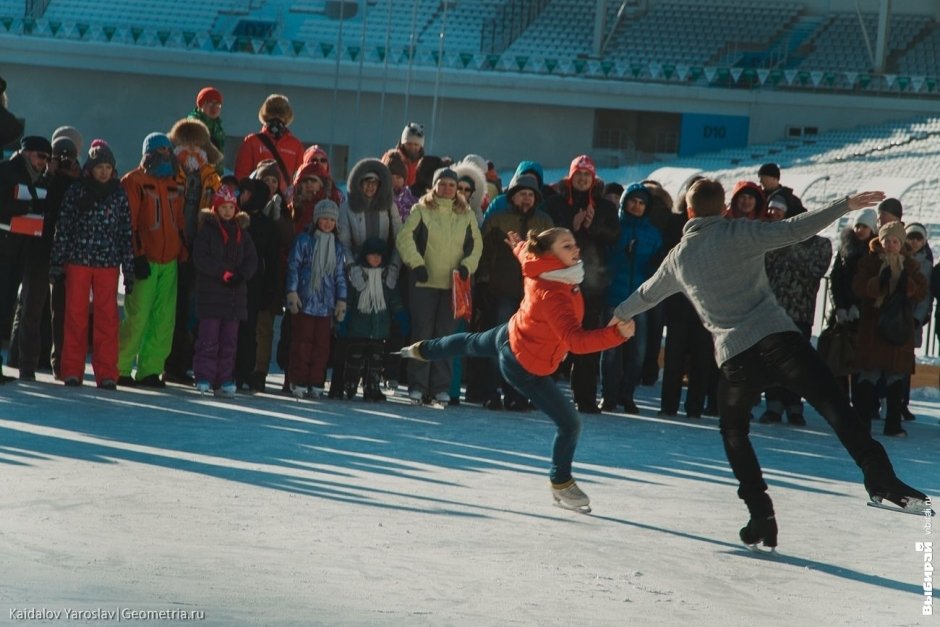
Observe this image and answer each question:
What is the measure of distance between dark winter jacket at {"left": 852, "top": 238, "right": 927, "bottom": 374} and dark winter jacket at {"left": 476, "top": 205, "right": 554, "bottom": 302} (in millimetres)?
2279

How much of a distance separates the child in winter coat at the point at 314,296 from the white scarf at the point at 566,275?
3.85 m

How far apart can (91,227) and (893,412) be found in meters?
5.64

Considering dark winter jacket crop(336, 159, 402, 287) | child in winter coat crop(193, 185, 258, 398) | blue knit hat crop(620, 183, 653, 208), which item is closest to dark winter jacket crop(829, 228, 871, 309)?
blue knit hat crop(620, 183, 653, 208)

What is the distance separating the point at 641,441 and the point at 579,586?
13.7 ft

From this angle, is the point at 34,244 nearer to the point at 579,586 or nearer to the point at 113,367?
the point at 113,367

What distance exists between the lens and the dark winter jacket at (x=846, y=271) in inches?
444

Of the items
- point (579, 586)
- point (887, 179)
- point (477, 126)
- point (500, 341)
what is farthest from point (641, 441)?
point (477, 126)

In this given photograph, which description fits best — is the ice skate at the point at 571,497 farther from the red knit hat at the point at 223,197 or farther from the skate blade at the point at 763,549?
the red knit hat at the point at 223,197

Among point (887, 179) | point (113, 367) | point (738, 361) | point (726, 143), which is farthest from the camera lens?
point (726, 143)

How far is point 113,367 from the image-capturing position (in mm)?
10555

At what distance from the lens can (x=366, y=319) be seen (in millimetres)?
10992

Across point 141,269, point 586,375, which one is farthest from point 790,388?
point 141,269

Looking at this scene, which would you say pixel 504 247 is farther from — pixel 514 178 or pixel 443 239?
pixel 514 178

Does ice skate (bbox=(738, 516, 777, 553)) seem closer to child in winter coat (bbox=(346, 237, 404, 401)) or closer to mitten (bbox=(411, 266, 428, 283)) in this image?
mitten (bbox=(411, 266, 428, 283))
